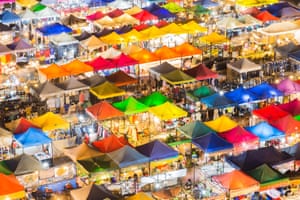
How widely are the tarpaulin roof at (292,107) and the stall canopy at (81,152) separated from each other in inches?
273

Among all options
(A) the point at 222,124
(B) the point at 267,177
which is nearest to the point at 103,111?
(A) the point at 222,124

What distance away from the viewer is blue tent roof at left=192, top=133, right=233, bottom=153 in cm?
2175

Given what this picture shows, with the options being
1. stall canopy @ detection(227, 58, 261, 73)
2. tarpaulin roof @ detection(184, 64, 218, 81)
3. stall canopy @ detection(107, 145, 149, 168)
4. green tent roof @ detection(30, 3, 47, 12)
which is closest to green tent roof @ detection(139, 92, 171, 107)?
tarpaulin roof @ detection(184, 64, 218, 81)

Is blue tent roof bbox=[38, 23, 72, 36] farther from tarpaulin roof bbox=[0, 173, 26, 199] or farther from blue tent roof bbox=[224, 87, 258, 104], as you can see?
tarpaulin roof bbox=[0, 173, 26, 199]

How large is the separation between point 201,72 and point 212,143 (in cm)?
615

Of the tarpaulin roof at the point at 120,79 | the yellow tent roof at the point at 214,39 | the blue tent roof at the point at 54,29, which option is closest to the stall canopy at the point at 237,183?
the tarpaulin roof at the point at 120,79

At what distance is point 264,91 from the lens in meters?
25.8

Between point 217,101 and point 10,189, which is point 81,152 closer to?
point 10,189

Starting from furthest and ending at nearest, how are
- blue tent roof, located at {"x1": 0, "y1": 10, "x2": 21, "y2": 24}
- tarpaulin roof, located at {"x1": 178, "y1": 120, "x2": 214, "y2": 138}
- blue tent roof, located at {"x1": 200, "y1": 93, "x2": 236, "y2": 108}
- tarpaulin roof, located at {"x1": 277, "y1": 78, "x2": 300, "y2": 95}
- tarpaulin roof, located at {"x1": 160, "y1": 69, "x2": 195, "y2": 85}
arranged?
blue tent roof, located at {"x1": 0, "y1": 10, "x2": 21, "y2": 24}
tarpaulin roof, located at {"x1": 160, "y1": 69, "x2": 195, "y2": 85}
tarpaulin roof, located at {"x1": 277, "y1": 78, "x2": 300, "y2": 95}
blue tent roof, located at {"x1": 200, "y1": 93, "x2": 236, "y2": 108}
tarpaulin roof, located at {"x1": 178, "y1": 120, "x2": 214, "y2": 138}

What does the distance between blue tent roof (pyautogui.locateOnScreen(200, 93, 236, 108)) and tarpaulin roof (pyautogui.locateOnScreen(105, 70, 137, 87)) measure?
10.7ft

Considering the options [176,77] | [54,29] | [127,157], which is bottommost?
[54,29]

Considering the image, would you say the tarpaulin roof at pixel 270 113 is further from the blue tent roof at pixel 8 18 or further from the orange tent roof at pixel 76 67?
the blue tent roof at pixel 8 18

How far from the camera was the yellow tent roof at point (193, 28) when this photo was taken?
32.7 meters

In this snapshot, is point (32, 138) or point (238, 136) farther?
point (32, 138)
